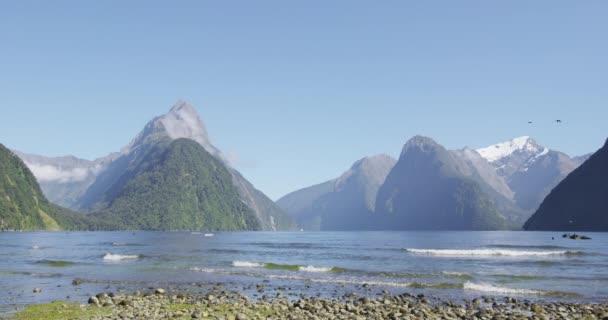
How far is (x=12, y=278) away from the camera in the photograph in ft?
165

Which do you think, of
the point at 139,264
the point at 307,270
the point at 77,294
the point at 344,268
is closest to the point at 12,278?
the point at 77,294

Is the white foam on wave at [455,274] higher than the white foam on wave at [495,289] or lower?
lower

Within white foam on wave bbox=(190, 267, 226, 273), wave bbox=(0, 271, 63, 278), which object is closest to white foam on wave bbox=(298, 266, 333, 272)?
white foam on wave bbox=(190, 267, 226, 273)

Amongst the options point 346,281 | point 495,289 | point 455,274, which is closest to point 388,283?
point 346,281

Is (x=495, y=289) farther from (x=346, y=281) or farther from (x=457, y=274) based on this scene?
(x=346, y=281)

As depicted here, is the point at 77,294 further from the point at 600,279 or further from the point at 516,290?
the point at 600,279

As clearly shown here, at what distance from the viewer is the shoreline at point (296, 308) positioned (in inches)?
1276

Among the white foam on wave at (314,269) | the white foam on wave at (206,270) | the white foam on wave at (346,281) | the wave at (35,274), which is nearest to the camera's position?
the white foam on wave at (346,281)

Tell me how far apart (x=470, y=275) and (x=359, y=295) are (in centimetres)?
2169

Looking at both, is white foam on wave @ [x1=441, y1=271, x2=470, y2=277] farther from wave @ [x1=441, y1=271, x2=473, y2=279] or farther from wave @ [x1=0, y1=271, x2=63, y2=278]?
wave @ [x1=0, y1=271, x2=63, y2=278]

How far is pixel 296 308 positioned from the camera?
3478 centimetres

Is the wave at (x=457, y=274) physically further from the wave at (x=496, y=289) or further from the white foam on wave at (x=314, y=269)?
the white foam on wave at (x=314, y=269)

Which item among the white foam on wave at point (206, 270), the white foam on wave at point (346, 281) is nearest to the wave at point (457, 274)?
the white foam on wave at point (346, 281)

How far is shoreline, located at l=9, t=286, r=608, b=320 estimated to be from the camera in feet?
106
